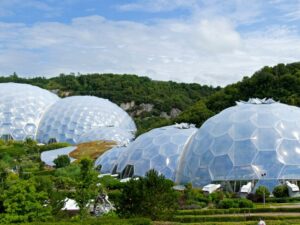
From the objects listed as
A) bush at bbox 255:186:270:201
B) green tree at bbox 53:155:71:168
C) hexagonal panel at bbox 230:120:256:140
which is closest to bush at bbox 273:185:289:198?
bush at bbox 255:186:270:201

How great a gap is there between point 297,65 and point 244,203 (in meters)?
44.3

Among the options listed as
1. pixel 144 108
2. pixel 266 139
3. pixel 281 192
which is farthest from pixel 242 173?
pixel 144 108

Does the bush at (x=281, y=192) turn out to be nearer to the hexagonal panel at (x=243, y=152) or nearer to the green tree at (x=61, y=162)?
the hexagonal panel at (x=243, y=152)

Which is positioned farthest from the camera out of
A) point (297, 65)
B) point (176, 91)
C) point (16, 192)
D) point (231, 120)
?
point (176, 91)

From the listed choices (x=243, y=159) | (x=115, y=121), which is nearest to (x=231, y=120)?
(x=243, y=159)

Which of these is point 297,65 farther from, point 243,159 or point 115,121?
point 243,159

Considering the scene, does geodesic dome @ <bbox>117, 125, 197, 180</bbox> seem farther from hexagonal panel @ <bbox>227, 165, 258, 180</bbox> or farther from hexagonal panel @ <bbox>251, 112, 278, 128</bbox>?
hexagonal panel @ <bbox>251, 112, 278, 128</bbox>

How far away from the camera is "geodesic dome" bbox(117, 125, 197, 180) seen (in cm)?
4072

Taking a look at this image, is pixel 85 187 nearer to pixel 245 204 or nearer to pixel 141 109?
pixel 245 204

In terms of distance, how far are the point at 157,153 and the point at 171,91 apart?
82579mm

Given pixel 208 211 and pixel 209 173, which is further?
pixel 209 173

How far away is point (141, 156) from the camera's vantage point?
42.6 m

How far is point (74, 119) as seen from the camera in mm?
79250

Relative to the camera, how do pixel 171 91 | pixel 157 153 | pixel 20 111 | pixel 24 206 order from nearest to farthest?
pixel 24 206 → pixel 157 153 → pixel 20 111 → pixel 171 91
